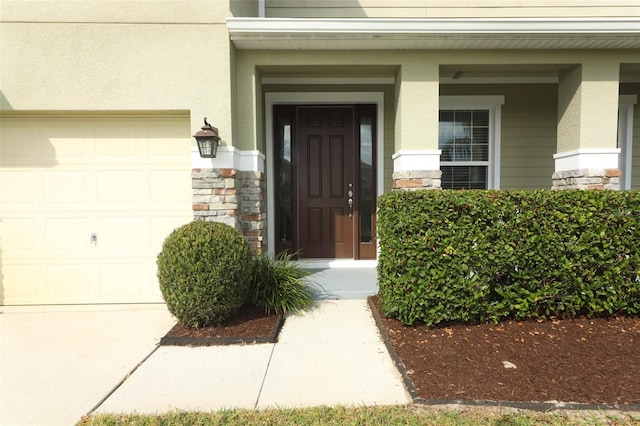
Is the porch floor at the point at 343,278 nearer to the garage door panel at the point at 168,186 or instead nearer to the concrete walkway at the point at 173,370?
the concrete walkway at the point at 173,370

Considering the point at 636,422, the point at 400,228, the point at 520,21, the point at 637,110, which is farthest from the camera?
the point at 637,110

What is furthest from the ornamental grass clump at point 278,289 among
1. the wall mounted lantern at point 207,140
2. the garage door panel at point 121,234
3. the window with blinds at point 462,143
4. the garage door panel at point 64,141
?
the window with blinds at point 462,143

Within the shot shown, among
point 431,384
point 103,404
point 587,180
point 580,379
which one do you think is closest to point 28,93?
point 103,404

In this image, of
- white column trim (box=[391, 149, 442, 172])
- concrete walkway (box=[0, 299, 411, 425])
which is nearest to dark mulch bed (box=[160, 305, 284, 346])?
concrete walkway (box=[0, 299, 411, 425])

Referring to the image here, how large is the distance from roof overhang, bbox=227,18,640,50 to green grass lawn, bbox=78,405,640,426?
364 cm

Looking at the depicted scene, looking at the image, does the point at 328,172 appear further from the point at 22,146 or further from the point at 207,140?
the point at 22,146

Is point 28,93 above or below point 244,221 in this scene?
above

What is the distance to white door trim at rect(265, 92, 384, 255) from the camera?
18.7ft

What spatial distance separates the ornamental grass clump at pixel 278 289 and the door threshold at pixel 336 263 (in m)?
1.38

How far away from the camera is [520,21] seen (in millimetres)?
4062

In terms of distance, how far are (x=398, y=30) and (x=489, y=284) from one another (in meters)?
2.80

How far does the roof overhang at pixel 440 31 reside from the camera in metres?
4.05

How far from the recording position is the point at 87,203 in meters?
4.43

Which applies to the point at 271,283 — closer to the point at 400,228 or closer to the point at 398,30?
the point at 400,228
